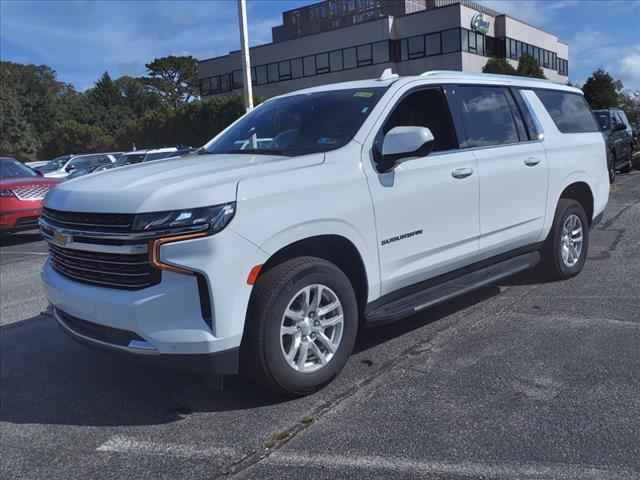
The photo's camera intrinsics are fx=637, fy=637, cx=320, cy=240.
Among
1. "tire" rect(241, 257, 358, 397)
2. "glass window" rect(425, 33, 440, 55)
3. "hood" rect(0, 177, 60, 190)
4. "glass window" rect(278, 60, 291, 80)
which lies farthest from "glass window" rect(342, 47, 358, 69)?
"tire" rect(241, 257, 358, 397)

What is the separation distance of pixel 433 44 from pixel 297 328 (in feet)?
142

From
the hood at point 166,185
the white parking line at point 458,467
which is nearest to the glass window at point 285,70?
the hood at point 166,185

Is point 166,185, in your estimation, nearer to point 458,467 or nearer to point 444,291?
point 458,467

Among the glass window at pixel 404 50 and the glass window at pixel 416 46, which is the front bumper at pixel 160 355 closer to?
the glass window at pixel 416 46

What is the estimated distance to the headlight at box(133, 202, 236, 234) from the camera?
3.31m

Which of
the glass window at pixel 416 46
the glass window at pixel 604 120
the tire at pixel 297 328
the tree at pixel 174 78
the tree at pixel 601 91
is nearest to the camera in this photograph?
the tire at pixel 297 328

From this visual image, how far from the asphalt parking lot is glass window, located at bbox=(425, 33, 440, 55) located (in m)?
Answer: 40.9

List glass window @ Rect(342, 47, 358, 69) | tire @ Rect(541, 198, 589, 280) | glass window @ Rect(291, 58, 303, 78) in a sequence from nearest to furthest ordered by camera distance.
Result: tire @ Rect(541, 198, 589, 280), glass window @ Rect(342, 47, 358, 69), glass window @ Rect(291, 58, 303, 78)


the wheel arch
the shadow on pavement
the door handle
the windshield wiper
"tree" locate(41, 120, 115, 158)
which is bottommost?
the shadow on pavement

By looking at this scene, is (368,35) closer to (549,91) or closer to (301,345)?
(549,91)

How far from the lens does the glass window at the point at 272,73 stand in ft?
167

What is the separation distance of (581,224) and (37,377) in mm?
5204

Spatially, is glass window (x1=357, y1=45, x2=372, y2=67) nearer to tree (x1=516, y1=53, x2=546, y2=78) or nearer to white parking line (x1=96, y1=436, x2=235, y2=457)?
tree (x1=516, y1=53, x2=546, y2=78)

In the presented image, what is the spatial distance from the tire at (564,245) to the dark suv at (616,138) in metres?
9.30
